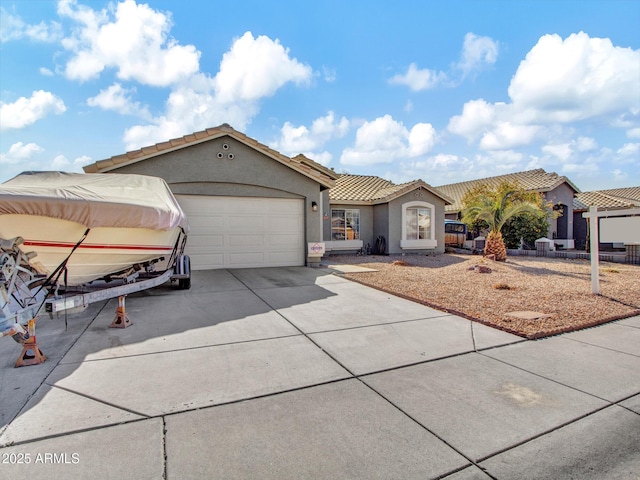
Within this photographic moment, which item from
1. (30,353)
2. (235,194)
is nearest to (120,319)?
(30,353)

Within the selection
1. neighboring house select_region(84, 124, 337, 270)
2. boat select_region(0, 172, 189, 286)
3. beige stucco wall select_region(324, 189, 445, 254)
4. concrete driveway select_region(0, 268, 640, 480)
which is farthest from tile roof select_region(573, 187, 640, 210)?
boat select_region(0, 172, 189, 286)

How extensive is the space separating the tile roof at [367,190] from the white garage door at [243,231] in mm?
5622

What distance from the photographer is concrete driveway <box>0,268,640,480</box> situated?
8.75ft

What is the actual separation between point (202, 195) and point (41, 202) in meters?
7.66

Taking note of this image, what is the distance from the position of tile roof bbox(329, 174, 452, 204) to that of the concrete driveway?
13.1 m

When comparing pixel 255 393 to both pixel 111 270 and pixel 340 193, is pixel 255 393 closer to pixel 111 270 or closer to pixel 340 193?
pixel 111 270

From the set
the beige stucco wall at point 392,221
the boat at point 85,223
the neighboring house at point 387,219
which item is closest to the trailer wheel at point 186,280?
the boat at point 85,223

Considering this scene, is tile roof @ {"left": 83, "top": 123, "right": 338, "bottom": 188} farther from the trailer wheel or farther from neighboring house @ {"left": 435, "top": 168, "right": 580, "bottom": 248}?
neighboring house @ {"left": 435, "top": 168, "right": 580, "bottom": 248}

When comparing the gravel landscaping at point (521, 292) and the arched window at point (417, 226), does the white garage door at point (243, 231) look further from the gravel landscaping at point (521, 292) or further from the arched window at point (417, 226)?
the arched window at point (417, 226)

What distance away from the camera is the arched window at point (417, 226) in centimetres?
1919

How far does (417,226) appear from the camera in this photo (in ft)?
A: 64.7

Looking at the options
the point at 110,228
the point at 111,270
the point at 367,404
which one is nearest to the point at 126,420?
the point at 367,404

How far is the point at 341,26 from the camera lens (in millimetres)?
12055

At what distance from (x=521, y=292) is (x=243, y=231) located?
28.7 feet
